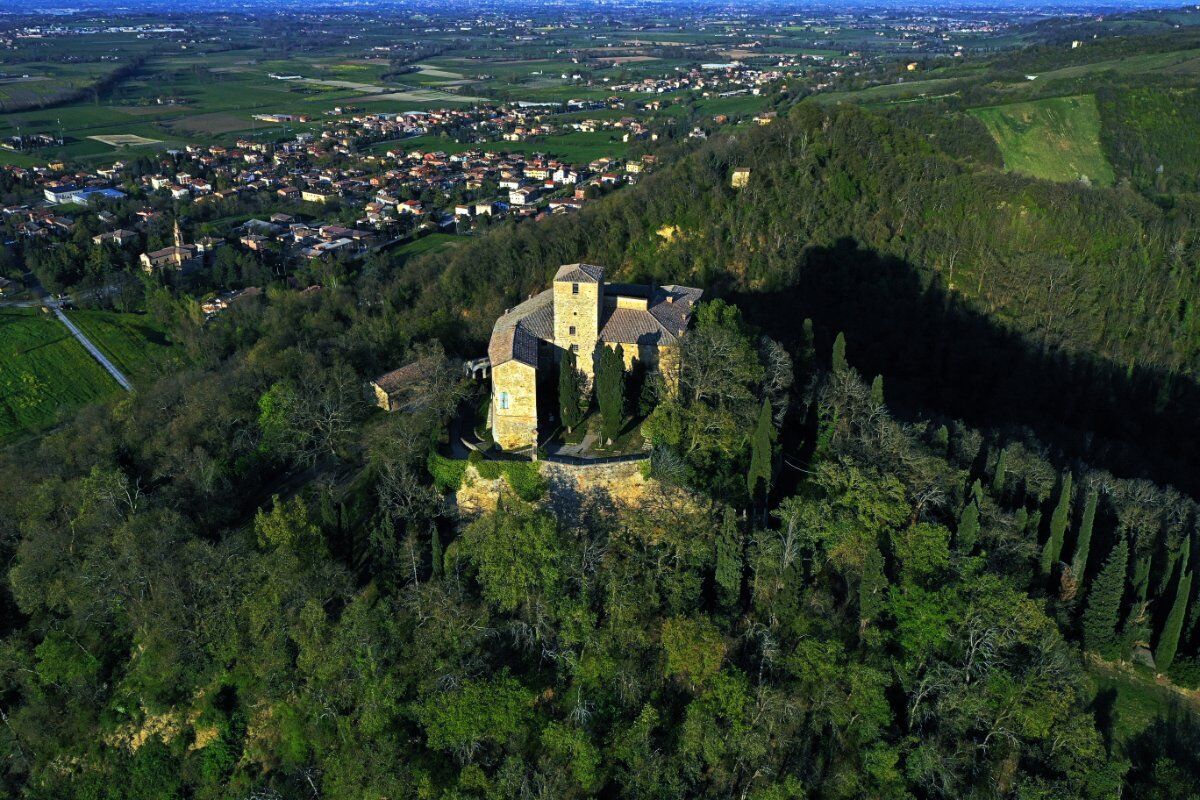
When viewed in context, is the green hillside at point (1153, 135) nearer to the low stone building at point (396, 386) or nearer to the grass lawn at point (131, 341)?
the low stone building at point (396, 386)

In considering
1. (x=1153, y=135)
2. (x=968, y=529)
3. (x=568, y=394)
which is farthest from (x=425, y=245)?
(x=1153, y=135)

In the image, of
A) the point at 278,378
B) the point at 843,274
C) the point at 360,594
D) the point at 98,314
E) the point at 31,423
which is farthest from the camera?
the point at 98,314

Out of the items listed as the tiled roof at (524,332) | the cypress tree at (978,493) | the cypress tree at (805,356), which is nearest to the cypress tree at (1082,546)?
the cypress tree at (978,493)

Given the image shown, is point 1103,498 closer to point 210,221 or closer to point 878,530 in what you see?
point 878,530

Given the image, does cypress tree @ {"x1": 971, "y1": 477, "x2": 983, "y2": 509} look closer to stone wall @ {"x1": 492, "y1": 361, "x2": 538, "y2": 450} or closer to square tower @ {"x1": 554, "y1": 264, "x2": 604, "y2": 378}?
square tower @ {"x1": 554, "y1": 264, "x2": 604, "y2": 378}

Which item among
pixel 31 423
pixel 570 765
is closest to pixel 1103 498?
pixel 570 765

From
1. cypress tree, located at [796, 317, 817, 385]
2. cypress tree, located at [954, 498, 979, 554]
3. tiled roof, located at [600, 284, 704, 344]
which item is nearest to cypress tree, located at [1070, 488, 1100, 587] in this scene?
cypress tree, located at [954, 498, 979, 554]
